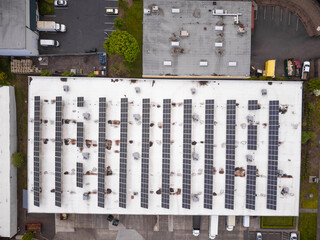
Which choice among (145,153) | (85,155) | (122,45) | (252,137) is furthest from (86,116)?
(252,137)

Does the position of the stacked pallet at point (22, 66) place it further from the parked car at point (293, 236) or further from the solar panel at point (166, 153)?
the parked car at point (293, 236)

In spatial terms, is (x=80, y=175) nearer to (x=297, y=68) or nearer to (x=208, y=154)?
(x=208, y=154)


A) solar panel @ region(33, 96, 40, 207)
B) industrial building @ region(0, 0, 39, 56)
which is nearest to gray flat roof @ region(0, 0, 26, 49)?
industrial building @ region(0, 0, 39, 56)

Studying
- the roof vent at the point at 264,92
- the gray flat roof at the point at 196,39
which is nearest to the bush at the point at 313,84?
the roof vent at the point at 264,92

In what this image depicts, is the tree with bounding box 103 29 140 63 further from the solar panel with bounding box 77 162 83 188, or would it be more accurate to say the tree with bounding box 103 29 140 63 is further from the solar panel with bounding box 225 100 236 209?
the solar panel with bounding box 77 162 83 188

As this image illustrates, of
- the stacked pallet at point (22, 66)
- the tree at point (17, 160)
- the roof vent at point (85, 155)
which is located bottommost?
the tree at point (17, 160)

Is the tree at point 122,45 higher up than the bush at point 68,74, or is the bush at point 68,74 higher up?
the tree at point 122,45

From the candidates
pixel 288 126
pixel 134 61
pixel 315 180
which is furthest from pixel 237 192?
pixel 134 61
